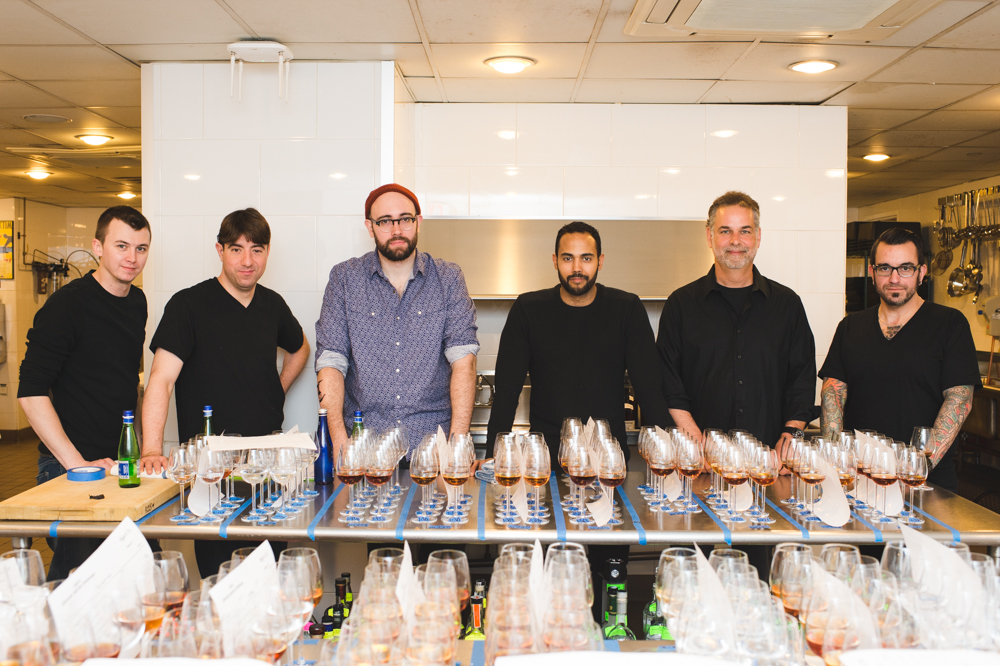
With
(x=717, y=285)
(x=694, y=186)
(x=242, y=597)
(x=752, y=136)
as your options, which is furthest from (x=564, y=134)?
(x=242, y=597)

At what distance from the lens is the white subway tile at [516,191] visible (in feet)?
13.1

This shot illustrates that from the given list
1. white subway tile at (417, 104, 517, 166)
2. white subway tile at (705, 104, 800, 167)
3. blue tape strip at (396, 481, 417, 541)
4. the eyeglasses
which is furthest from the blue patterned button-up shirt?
white subway tile at (705, 104, 800, 167)

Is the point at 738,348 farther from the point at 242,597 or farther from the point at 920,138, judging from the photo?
the point at 920,138

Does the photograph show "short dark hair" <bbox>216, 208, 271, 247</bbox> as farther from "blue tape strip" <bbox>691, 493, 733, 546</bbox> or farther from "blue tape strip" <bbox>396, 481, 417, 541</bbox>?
"blue tape strip" <bbox>691, 493, 733, 546</bbox>

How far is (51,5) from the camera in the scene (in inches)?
104

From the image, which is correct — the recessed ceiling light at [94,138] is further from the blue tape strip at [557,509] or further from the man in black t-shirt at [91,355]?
the blue tape strip at [557,509]

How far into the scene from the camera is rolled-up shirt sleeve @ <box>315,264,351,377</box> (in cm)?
Result: 266

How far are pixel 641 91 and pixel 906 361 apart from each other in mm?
1906

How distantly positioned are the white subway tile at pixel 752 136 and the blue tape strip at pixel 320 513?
9.43 ft

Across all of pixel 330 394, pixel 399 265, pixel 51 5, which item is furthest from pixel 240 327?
pixel 51 5

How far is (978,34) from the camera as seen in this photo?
2865mm

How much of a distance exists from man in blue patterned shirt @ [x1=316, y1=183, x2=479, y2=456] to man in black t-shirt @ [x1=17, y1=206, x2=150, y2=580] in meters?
0.72

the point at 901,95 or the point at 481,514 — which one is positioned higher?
the point at 901,95

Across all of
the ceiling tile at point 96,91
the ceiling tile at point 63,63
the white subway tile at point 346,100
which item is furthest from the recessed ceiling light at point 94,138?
the white subway tile at point 346,100
